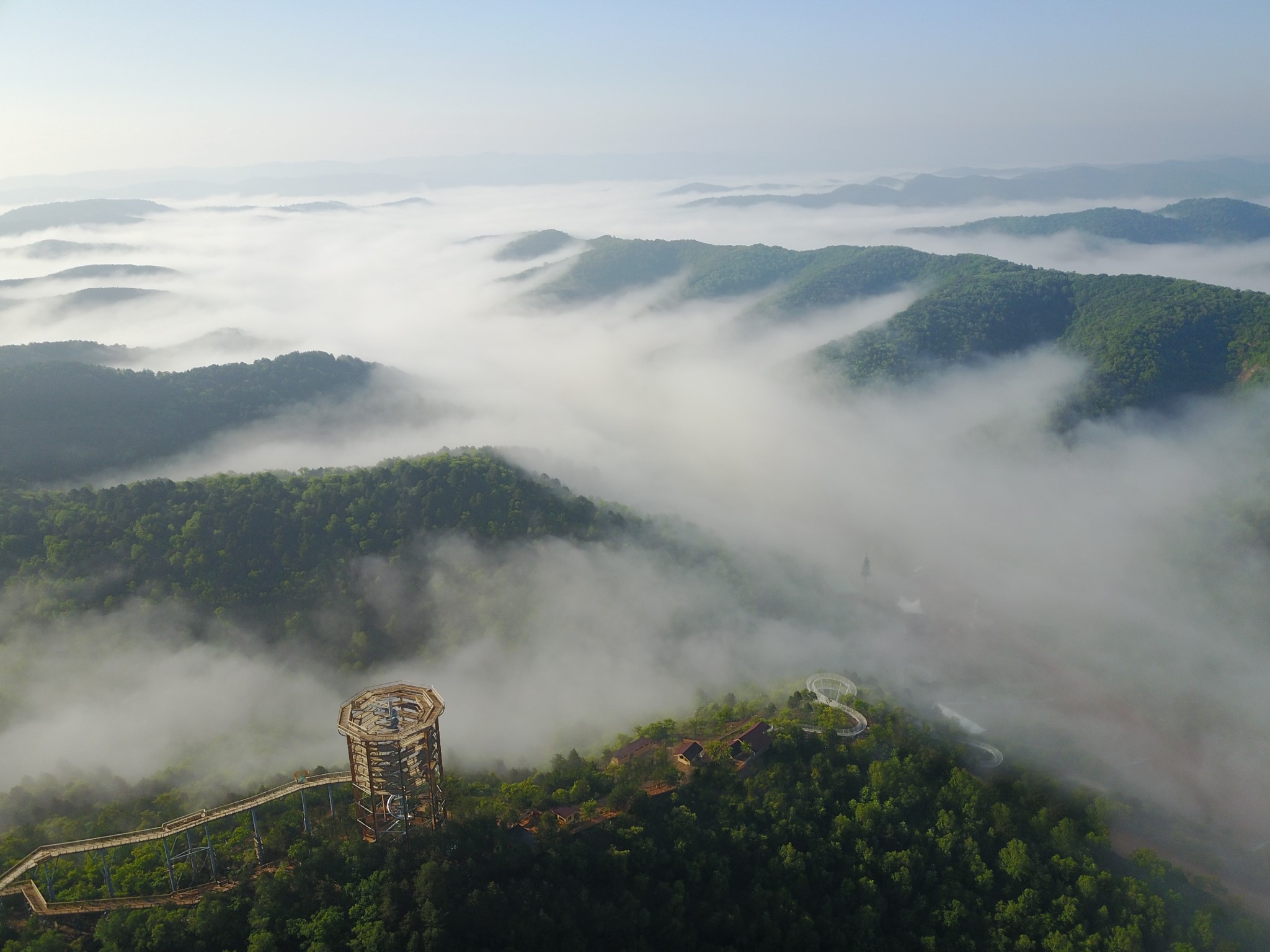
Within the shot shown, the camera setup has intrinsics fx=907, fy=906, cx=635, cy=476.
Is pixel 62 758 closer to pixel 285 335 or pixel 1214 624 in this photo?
pixel 1214 624

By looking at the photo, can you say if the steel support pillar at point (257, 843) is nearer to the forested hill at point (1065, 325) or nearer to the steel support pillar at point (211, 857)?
the steel support pillar at point (211, 857)

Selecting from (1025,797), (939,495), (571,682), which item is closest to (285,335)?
(939,495)

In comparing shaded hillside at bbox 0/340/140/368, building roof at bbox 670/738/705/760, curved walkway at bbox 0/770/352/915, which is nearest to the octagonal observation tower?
curved walkway at bbox 0/770/352/915

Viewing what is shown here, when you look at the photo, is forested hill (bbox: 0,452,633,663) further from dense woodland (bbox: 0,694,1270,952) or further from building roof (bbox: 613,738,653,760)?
building roof (bbox: 613,738,653,760)

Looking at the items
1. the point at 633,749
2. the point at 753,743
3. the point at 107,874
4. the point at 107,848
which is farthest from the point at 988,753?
Answer: the point at 107,848

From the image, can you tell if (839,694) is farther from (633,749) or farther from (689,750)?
(633,749)

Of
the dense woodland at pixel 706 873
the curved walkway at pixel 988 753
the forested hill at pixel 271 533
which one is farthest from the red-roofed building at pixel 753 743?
the forested hill at pixel 271 533
